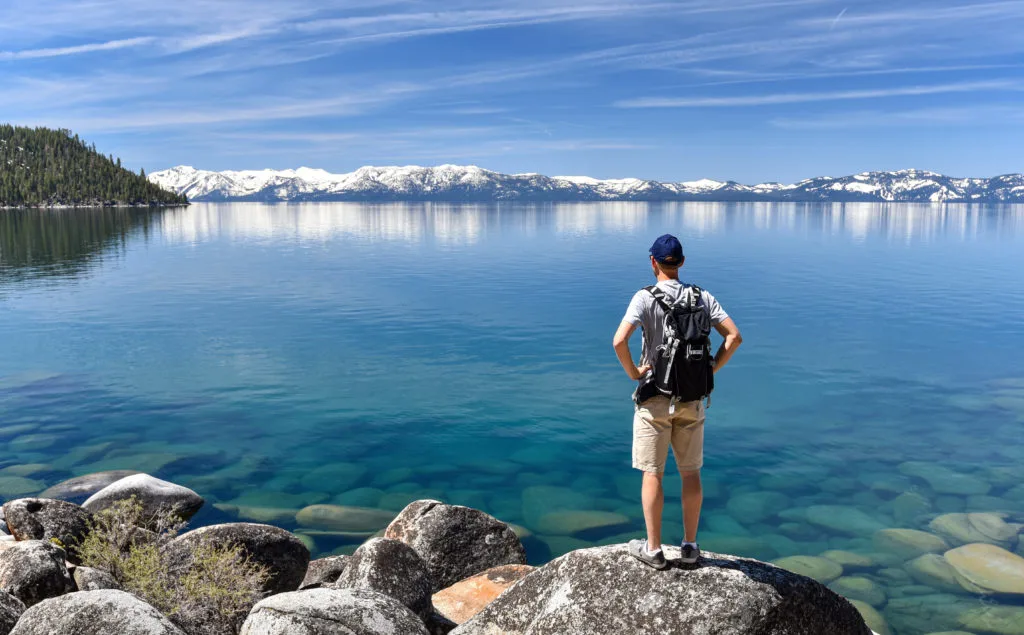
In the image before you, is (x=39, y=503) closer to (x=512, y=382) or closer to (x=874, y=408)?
(x=512, y=382)

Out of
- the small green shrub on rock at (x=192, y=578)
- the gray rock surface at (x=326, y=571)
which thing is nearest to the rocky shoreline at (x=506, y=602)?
the small green shrub on rock at (x=192, y=578)

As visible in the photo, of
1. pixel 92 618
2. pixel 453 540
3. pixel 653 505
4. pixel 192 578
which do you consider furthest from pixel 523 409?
pixel 92 618

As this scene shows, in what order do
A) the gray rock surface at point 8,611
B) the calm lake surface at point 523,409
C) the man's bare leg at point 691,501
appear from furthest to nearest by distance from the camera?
the calm lake surface at point 523,409, the gray rock surface at point 8,611, the man's bare leg at point 691,501

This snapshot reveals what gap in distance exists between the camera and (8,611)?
10.3 m

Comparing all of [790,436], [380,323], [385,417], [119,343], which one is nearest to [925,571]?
[790,436]

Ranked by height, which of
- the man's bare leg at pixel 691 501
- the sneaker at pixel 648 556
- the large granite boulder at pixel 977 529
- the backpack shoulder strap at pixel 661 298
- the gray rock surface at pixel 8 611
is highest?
the backpack shoulder strap at pixel 661 298

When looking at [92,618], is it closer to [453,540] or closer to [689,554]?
[689,554]

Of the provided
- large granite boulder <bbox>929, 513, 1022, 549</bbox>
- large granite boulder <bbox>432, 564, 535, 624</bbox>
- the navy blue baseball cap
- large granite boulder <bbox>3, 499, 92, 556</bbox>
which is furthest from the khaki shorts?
large granite boulder <bbox>929, 513, 1022, 549</bbox>

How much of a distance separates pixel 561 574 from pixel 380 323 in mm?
40918

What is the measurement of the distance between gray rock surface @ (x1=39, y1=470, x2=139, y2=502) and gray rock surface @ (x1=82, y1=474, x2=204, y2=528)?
8.37ft

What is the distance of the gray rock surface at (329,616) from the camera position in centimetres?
873

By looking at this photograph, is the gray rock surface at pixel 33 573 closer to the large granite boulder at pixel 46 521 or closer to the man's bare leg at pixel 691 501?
the large granite boulder at pixel 46 521

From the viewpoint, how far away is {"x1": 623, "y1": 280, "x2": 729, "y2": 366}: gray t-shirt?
872 cm

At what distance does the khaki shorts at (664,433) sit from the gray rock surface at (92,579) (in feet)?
32.2
